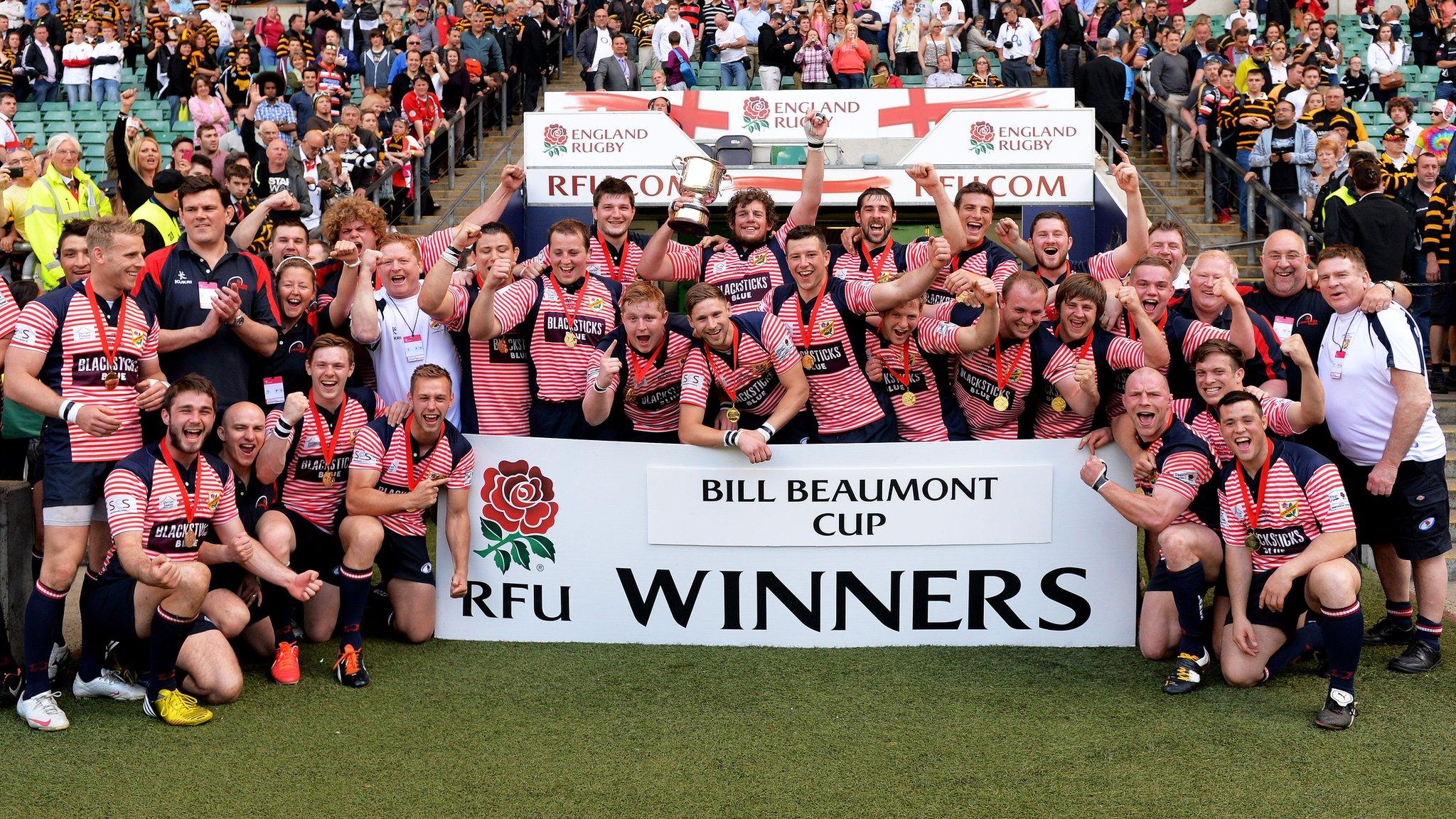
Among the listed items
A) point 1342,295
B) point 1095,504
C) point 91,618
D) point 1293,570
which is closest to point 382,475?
point 91,618

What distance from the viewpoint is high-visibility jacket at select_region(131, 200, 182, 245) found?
7988 mm

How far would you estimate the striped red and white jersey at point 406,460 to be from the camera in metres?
5.66

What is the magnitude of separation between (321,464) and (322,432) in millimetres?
138

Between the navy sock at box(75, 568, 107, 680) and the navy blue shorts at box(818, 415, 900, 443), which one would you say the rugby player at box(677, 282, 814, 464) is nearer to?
the navy blue shorts at box(818, 415, 900, 443)

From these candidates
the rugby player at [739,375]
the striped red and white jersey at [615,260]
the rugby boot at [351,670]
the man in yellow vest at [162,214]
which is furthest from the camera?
the man in yellow vest at [162,214]

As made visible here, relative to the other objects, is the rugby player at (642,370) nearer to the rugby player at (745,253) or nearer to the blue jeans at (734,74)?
the rugby player at (745,253)

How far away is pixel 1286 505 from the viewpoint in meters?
5.03

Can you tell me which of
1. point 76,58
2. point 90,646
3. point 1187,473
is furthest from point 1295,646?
point 76,58

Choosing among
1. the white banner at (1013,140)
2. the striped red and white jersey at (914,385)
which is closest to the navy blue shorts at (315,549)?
the striped red and white jersey at (914,385)

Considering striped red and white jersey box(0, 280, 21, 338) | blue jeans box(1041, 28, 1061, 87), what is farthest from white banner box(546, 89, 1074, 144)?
blue jeans box(1041, 28, 1061, 87)

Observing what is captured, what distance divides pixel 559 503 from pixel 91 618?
1823mm

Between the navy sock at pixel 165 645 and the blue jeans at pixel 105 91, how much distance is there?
1328 cm

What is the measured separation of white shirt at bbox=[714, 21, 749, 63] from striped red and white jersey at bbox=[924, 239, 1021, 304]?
385 inches

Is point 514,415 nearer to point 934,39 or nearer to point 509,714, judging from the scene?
point 509,714
